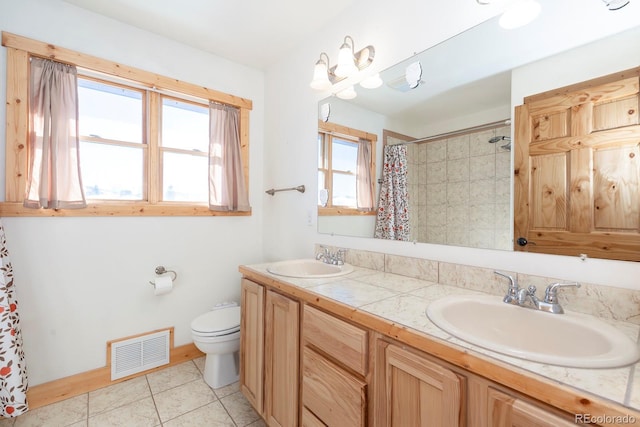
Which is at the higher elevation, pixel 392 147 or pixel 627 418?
pixel 392 147

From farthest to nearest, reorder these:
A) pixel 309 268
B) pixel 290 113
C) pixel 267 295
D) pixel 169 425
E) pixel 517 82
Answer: pixel 290 113 → pixel 309 268 → pixel 169 425 → pixel 267 295 → pixel 517 82

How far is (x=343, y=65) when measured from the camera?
5.64ft

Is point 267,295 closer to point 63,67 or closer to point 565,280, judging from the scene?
point 565,280

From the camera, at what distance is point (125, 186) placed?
6.97 feet

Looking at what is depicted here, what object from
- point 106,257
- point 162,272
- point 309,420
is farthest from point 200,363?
point 309,420

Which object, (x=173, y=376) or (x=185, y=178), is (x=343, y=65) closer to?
(x=185, y=178)

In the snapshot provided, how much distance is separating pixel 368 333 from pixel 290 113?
1.92 metres

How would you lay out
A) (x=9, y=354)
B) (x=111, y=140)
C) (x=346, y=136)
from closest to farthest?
(x=9, y=354), (x=346, y=136), (x=111, y=140)

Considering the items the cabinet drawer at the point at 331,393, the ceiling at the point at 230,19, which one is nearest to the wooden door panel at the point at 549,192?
the cabinet drawer at the point at 331,393

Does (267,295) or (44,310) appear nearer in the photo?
(267,295)

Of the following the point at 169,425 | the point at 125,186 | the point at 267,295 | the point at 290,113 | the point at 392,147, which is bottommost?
the point at 169,425

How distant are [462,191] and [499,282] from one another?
434mm

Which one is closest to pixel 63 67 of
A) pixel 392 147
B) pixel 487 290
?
pixel 392 147

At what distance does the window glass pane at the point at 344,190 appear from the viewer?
73.7 inches
